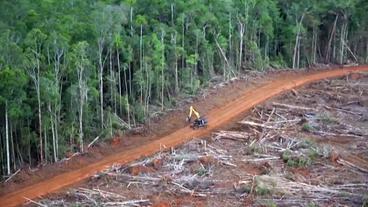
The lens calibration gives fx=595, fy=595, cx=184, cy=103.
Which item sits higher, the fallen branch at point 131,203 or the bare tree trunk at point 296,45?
the bare tree trunk at point 296,45

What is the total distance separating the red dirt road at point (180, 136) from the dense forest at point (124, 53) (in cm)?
157

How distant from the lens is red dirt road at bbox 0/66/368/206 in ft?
71.0

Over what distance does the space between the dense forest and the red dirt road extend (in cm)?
157

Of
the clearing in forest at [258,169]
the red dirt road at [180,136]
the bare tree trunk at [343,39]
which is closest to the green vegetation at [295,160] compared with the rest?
the clearing in forest at [258,169]

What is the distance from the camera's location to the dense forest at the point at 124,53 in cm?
2292

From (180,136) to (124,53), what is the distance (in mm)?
4785

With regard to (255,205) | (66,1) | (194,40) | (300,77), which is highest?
(66,1)

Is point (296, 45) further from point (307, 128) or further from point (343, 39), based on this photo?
point (307, 128)

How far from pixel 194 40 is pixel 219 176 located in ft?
38.6

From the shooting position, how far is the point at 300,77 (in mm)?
36969

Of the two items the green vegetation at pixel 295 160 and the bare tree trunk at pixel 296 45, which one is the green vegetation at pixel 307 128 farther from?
the bare tree trunk at pixel 296 45

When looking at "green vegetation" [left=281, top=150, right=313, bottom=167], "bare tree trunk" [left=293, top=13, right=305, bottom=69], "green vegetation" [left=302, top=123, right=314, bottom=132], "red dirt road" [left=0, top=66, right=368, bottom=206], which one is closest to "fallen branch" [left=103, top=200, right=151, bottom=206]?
"red dirt road" [left=0, top=66, right=368, bottom=206]

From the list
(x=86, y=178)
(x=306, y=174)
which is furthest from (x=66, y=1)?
(x=306, y=174)

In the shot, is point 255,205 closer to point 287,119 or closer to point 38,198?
point 38,198
